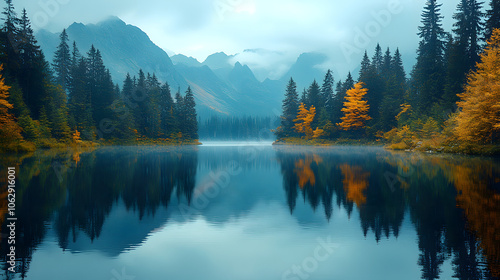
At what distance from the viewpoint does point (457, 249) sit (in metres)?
7.38

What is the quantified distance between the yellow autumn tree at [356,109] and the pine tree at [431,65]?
1242 centimetres

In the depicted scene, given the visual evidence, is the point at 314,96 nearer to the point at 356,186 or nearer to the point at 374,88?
the point at 374,88

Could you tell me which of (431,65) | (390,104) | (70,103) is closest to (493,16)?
(431,65)

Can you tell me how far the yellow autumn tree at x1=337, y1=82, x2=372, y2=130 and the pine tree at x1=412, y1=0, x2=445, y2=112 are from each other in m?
12.4

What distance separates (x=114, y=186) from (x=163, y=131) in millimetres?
78987

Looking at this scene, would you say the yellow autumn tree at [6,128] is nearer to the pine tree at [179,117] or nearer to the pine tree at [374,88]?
the pine tree at [179,117]

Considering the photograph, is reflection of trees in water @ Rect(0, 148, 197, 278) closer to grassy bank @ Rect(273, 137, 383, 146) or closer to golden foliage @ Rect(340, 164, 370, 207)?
golden foliage @ Rect(340, 164, 370, 207)

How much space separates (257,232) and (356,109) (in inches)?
2633

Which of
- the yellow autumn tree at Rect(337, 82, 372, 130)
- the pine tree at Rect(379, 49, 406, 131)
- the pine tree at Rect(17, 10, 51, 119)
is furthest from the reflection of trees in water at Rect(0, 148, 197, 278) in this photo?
the yellow autumn tree at Rect(337, 82, 372, 130)

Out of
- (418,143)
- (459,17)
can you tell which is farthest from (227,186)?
(459,17)

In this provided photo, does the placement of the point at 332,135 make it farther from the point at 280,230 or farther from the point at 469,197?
the point at 280,230

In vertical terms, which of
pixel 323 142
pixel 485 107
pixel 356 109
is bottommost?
pixel 323 142

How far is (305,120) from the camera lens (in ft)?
285

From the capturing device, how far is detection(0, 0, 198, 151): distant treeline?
45.7 m
